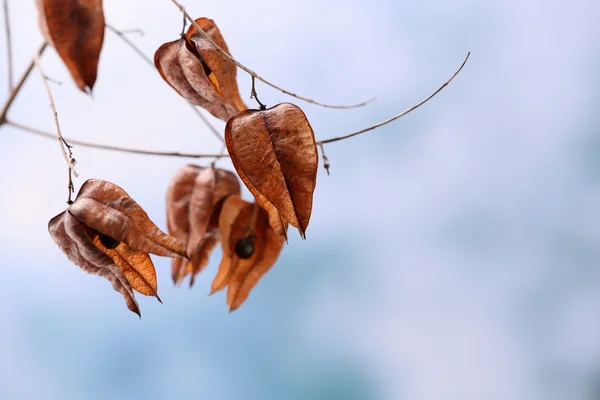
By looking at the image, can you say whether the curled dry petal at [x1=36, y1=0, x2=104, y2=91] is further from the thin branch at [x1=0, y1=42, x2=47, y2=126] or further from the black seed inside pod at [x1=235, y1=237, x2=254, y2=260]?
the black seed inside pod at [x1=235, y1=237, x2=254, y2=260]

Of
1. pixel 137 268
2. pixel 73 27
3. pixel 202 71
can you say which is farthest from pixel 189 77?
pixel 137 268

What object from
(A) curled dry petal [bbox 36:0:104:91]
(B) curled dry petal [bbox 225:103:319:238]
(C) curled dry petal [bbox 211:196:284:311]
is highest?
(A) curled dry petal [bbox 36:0:104:91]

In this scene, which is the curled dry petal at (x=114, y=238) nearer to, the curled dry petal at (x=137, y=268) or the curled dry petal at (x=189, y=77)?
the curled dry petal at (x=137, y=268)

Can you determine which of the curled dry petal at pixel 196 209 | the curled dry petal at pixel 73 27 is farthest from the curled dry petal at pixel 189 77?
the curled dry petal at pixel 196 209

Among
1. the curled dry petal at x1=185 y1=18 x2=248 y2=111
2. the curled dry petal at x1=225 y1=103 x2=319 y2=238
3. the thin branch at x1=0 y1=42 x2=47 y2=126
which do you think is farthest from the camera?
the thin branch at x1=0 y1=42 x2=47 y2=126

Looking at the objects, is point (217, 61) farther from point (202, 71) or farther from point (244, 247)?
point (244, 247)

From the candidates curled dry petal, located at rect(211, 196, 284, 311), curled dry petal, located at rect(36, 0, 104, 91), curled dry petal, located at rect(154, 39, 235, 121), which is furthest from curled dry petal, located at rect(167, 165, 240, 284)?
curled dry petal, located at rect(36, 0, 104, 91)

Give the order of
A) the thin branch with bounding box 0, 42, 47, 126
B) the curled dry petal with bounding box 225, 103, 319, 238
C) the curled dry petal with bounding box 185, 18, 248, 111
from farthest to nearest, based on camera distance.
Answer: the thin branch with bounding box 0, 42, 47, 126
the curled dry petal with bounding box 185, 18, 248, 111
the curled dry petal with bounding box 225, 103, 319, 238
